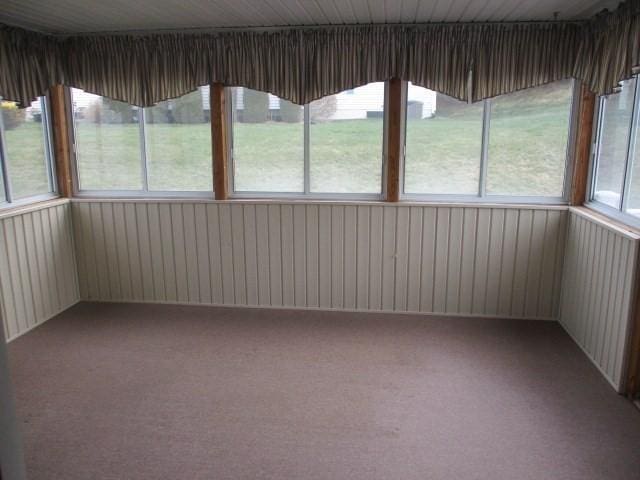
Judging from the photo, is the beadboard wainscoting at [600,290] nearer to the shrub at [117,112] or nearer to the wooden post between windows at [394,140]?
the wooden post between windows at [394,140]

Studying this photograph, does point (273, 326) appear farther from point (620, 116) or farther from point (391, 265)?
point (620, 116)

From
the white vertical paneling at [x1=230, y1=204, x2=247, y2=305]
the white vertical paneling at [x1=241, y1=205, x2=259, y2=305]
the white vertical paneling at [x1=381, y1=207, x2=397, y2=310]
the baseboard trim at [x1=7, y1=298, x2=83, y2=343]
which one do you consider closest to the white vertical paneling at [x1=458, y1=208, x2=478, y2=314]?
the white vertical paneling at [x1=381, y1=207, x2=397, y2=310]

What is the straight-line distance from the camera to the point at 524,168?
4.22 metres

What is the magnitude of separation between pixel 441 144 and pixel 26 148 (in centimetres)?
347

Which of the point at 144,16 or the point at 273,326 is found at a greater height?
the point at 144,16

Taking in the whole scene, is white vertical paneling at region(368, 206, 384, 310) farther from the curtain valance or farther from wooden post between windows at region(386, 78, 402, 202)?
the curtain valance

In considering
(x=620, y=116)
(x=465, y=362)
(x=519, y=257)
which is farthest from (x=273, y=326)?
(x=620, y=116)

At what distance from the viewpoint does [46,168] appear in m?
4.52

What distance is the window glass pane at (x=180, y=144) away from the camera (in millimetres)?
4453

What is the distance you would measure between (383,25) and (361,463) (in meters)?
→ 3.16

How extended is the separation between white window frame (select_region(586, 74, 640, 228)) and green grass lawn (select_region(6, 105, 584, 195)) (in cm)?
28

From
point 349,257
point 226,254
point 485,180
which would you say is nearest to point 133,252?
point 226,254

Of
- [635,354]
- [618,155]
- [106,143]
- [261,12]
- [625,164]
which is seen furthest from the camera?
[106,143]

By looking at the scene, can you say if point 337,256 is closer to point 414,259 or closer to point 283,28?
point 414,259
